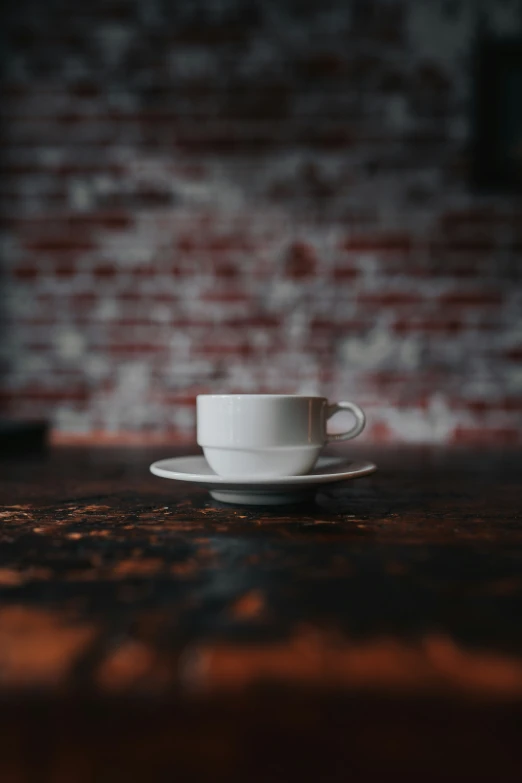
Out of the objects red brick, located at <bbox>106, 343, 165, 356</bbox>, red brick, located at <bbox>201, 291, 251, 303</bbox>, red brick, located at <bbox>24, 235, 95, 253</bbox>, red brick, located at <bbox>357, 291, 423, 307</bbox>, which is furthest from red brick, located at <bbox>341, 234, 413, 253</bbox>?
red brick, located at <bbox>24, 235, 95, 253</bbox>

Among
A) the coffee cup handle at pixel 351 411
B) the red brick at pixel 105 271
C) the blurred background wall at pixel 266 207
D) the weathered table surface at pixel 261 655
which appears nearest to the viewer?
the weathered table surface at pixel 261 655

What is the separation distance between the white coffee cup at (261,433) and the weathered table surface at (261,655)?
0.41ft

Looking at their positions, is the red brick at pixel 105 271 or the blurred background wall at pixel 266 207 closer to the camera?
the blurred background wall at pixel 266 207

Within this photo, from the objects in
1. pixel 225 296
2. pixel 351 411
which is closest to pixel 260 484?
pixel 351 411

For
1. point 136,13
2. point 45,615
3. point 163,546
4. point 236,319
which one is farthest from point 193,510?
point 136,13

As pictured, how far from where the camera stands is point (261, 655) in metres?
0.24

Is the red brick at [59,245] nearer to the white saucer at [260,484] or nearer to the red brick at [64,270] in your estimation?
the red brick at [64,270]

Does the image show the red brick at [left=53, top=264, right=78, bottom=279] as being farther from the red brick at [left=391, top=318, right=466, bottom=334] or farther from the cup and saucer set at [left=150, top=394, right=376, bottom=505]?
the cup and saucer set at [left=150, top=394, right=376, bottom=505]

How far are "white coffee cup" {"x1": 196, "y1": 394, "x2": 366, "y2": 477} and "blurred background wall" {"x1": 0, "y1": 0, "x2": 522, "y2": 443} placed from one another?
1.88 m

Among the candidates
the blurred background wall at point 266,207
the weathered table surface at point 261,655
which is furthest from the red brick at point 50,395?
the weathered table surface at point 261,655

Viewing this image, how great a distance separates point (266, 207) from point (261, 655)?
2.35m

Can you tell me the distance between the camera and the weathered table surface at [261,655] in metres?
0.20

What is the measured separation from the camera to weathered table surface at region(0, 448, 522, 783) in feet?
0.66

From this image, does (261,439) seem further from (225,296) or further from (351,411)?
(225,296)
